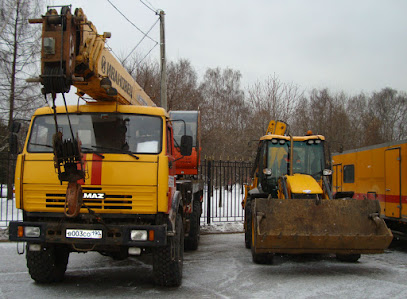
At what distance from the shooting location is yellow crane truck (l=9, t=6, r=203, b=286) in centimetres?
515

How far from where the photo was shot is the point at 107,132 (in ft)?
19.9

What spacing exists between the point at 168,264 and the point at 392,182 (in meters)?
6.41

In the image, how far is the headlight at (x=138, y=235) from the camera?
17.6ft

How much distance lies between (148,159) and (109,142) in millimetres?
701

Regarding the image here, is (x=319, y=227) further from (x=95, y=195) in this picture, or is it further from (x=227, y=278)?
(x=95, y=195)

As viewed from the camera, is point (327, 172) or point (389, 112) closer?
point (327, 172)

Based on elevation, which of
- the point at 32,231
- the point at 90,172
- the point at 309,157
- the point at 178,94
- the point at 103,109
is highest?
the point at 178,94

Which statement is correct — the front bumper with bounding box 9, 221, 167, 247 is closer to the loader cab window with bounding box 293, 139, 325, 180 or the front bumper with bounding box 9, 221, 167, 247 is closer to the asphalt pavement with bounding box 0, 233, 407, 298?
the asphalt pavement with bounding box 0, 233, 407, 298

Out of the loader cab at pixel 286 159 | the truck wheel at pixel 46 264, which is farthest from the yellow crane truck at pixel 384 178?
the truck wheel at pixel 46 264

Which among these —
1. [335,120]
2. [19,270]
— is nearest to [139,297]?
[19,270]

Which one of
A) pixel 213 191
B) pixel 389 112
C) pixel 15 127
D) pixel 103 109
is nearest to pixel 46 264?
pixel 15 127

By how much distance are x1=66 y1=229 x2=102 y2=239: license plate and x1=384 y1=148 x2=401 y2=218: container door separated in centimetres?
705

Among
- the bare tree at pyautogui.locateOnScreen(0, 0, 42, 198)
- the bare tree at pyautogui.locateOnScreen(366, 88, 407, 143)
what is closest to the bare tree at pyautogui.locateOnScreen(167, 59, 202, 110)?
the bare tree at pyautogui.locateOnScreen(0, 0, 42, 198)

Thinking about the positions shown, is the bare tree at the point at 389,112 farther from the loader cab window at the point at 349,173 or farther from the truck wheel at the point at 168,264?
the truck wheel at the point at 168,264
